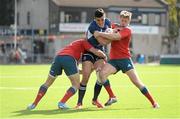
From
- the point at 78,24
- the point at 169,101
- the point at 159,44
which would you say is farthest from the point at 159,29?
the point at 169,101

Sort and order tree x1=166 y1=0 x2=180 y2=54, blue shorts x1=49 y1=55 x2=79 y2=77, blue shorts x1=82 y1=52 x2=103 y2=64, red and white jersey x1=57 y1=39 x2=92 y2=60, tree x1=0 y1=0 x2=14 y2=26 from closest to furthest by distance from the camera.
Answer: blue shorts x1=49 y1=55 x2=79 y2=77, red and white jersey x1=57 y1=39 x2=92 y2=60, blue shorts x1=82 y1=52 x2=103 y2=64, tree x1=166 y1=0 x2=180 y2=54, tree x1=0 y1=0 x2=14 y2=26

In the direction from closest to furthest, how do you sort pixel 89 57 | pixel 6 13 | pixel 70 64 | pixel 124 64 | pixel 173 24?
1. pixel 70 64
2. pixel 124 64
3. pixel 89 57
4. pixel 173 24
5. pixel 6 13

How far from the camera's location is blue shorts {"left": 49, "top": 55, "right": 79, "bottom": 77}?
12344 millimetres

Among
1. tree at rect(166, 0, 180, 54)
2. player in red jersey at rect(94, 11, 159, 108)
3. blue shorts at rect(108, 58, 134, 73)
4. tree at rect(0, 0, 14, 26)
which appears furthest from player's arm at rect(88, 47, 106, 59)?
tree at rect(0, 0, 14, 26)

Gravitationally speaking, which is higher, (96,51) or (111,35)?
(111,35)

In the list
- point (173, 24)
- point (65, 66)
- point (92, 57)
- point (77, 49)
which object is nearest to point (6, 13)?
point (173, 24)

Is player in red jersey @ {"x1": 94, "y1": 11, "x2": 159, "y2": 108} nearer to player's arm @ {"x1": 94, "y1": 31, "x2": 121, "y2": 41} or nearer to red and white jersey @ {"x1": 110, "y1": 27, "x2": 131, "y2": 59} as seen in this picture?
red and white jersey @ {"x1": 110, "y1": 27, "x2": 131, "y2": 59}

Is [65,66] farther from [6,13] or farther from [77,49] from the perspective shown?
[6,13]

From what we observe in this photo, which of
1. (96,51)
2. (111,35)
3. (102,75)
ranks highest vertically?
(111,35)

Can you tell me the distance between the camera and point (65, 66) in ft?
40.6

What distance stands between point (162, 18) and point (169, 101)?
57543 millimetres

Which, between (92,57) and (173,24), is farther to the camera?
(173,24)

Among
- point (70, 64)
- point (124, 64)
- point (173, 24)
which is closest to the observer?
point (70, 64)

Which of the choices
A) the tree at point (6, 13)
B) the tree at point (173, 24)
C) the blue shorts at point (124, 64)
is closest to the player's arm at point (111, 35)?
the blue shorts at point (124, 64)
